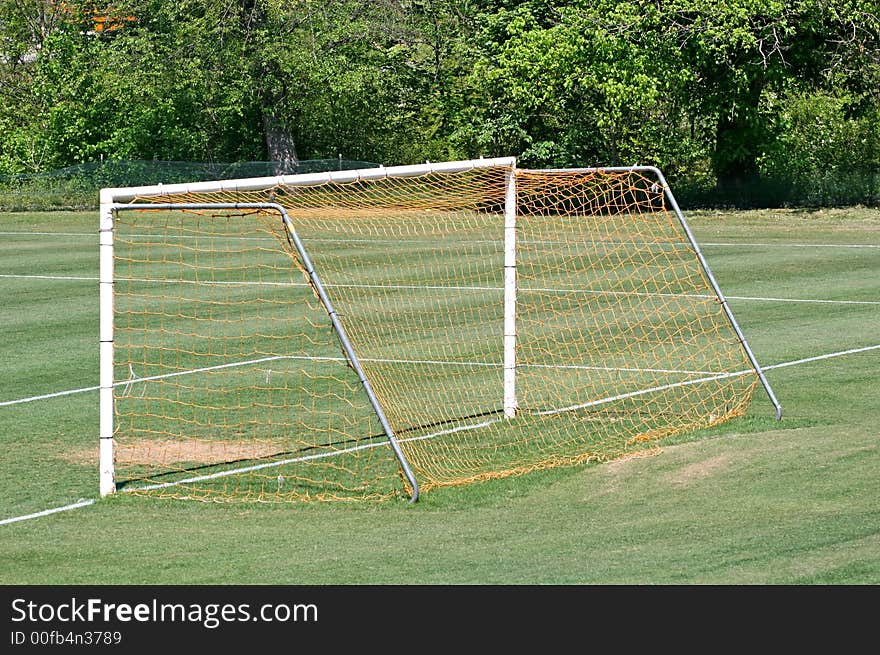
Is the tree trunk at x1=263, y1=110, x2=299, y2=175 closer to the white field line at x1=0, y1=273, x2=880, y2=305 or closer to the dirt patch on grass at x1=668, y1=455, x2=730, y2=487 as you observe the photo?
the white field line at x1=0, y1=273, x2=880, y2=305

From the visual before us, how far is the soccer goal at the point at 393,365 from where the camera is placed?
29.4ft

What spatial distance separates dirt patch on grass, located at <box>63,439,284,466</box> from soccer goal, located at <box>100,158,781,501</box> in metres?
0.03

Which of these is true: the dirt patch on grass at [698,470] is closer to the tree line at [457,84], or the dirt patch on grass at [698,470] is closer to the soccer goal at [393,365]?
the soccer goal at [393,365]

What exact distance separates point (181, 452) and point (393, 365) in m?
3.96

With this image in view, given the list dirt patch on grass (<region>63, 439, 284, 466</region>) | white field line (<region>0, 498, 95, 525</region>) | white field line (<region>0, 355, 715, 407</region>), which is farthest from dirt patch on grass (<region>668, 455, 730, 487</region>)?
white field line (<region>0, 498, 95, 525</region>)

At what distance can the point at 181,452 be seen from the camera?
9.95m

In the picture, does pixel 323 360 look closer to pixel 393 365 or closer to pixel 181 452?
pixel 393 365

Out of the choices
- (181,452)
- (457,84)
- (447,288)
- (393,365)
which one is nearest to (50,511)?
(181,452)

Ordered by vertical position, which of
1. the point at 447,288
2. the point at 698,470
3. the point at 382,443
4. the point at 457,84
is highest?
the point at 698,470

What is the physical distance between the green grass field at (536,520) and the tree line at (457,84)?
22421 millimetres

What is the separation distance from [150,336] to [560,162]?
23.4 meters

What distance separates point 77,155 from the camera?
4509 centimetres

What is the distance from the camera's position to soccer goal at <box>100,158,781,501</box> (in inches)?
353

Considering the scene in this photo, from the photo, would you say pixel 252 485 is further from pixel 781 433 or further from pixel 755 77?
pixel 755 77
